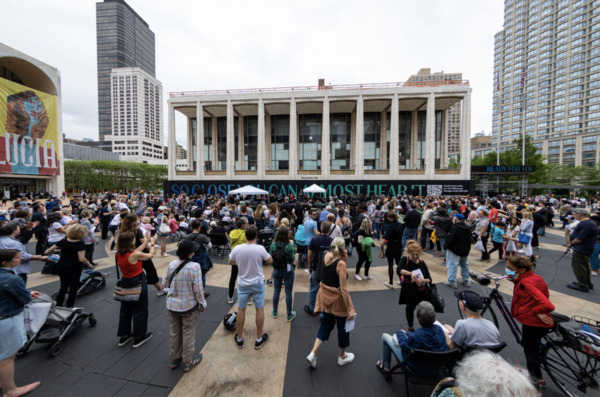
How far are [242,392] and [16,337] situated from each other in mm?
2928

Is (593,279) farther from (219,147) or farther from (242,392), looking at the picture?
(219,147)

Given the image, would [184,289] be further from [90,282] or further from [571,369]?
[571,369]

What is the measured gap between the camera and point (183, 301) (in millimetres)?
3088

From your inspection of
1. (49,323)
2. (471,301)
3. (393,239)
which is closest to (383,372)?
(471,301)

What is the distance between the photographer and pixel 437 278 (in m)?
6.68

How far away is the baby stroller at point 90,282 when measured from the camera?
530 cm

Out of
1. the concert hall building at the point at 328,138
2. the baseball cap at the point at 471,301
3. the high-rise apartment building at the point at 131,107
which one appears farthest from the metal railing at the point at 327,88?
the high-rise apartment building at the point at 131,107

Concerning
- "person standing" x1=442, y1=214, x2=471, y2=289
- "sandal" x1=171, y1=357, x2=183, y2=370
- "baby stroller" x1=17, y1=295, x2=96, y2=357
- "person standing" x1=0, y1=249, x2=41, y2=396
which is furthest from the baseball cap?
"baby stroller" x1=17, y1=295, x2=96, y2=357

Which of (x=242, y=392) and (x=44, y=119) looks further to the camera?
(x=44, y=119)

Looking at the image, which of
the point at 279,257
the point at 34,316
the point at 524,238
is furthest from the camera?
the point at 524,238


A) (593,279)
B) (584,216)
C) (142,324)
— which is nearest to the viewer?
(142,324)

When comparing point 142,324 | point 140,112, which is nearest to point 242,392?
point 142,324

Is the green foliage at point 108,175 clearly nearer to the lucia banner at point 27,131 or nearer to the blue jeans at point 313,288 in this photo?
the lucia banner at point 27,131

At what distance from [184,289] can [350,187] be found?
2533cm
